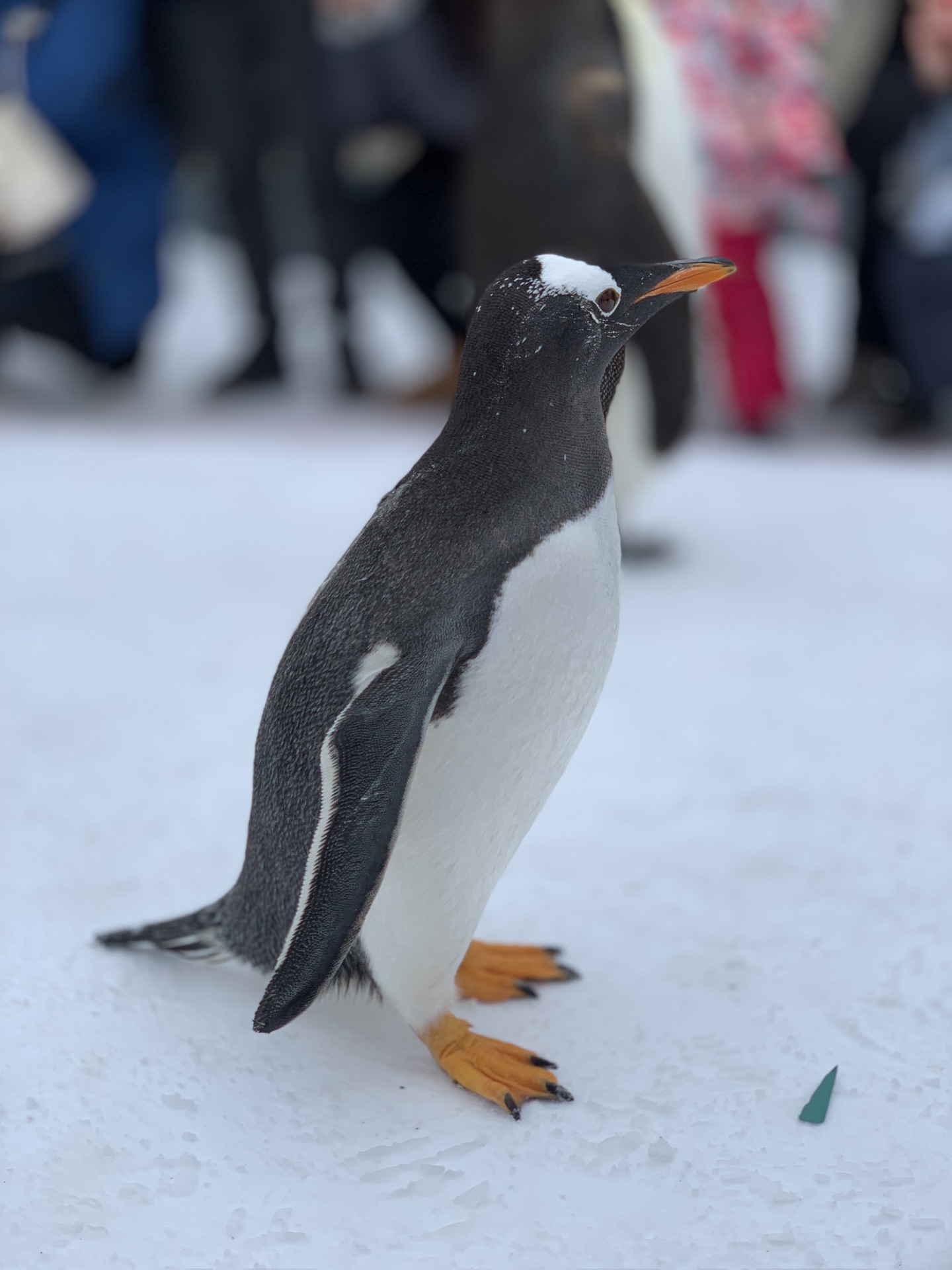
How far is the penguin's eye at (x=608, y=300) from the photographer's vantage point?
108 cm

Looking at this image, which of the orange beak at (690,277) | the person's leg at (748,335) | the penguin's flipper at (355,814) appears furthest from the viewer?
the person's leg at (748,335)

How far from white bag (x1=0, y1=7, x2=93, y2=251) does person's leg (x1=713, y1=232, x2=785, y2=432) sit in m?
1.73

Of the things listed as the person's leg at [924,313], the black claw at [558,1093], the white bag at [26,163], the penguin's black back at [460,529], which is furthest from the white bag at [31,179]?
the black claw at [558,1093]

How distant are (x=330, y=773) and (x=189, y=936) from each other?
0.41 meters

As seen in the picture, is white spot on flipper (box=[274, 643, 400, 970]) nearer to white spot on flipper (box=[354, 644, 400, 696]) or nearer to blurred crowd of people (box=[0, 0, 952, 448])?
white spot on flipper (box=[354, 644, 400, 696])

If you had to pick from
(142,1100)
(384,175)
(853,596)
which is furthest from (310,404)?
(142,1100)

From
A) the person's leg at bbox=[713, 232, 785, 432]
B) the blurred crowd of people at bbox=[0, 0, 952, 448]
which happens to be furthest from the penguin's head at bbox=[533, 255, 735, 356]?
the person's leg at bbox=[713, 232, 785, 432]

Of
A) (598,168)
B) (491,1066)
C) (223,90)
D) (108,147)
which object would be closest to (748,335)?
(598,168)

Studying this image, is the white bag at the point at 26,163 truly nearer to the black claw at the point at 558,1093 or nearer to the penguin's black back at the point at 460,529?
the penguin's black back at the point at 460,529

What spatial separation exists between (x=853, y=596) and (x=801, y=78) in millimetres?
1426

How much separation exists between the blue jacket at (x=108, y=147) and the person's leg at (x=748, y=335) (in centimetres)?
162

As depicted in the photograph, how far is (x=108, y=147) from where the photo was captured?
3.89 metres

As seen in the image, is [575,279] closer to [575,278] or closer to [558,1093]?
[575,278]

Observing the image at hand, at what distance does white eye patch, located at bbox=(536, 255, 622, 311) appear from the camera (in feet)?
3.51
